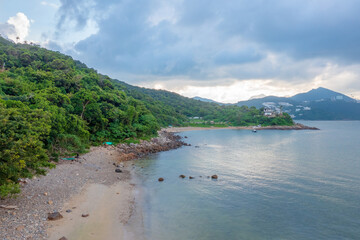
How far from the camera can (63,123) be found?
28766 mm

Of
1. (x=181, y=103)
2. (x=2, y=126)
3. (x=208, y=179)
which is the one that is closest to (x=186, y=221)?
(x=208, y=179)

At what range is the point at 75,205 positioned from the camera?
55.3ft

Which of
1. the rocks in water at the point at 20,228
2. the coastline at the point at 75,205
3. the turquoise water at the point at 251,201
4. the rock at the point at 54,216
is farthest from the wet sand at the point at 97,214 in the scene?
the turquoise water at the point at 251,201

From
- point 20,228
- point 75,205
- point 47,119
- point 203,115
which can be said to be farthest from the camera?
point 203,115

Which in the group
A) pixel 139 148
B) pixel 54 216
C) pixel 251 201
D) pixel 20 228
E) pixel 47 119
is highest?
pixel 47 119

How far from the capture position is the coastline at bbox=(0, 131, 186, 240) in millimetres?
12805

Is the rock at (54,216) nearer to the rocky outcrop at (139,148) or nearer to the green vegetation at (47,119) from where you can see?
the green vegetation at (47,119)

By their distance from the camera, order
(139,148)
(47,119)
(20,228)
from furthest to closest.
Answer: (139,148)
(47,119)
(20,228)

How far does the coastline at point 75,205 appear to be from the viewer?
1280 centimetres

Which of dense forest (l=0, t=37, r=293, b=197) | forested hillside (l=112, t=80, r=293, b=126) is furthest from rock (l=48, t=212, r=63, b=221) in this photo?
forested hillside (l=112, t=80, r=293, b=126)

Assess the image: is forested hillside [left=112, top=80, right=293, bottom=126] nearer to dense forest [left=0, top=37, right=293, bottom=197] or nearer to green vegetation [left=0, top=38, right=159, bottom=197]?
green vegetation [left=0, top=38, right=159, bottom=197]

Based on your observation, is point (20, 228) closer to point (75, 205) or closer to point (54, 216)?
point (54, 216)

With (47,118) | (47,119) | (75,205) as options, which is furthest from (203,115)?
(75,205)

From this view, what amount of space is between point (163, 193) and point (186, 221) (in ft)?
19.8
